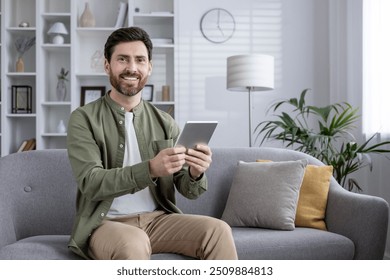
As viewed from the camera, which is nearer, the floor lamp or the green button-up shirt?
the green button-up shirt

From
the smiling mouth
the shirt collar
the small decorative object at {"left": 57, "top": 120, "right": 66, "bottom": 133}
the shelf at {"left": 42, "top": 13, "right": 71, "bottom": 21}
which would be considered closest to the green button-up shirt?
the shirt collar

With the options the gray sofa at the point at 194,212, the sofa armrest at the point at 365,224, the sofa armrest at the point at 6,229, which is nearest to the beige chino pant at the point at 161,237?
the gray sofa at the point at 194,212

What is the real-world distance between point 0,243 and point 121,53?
876 mm

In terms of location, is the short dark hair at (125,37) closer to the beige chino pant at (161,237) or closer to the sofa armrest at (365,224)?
the beige chino pant at (161,237)

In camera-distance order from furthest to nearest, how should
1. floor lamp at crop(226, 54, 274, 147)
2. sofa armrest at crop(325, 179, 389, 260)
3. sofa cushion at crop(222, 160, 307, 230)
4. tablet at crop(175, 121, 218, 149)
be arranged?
floor lamp at crop(226, 54, 274, 147)
sofa cushion at crop(222, 160, 307, 230)
sofa armrest at crop(325, 179, 389, 260)
tablet at crop(175, 121, 218, 149)

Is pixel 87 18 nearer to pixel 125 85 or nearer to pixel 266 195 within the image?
pixel 266 195

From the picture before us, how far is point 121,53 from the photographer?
1986mm

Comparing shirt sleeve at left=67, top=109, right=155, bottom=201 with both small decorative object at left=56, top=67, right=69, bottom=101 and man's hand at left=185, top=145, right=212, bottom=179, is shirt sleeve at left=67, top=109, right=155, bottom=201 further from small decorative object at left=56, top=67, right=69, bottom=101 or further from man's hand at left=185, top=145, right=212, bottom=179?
small decorative object at left=56, top=67, right=69, bottom=101

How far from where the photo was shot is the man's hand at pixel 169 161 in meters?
1.71

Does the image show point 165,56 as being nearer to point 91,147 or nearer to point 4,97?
point 4,97

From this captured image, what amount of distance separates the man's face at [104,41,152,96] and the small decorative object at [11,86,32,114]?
3.33 metres

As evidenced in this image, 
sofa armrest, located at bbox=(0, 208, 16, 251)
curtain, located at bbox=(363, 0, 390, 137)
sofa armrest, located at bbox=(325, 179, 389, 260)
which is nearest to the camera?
sofa armrest, located at bbox=(0, 208, 16, 251)

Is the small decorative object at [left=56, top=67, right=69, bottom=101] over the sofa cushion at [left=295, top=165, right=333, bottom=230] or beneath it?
over

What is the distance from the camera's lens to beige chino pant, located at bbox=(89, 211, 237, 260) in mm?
1718
